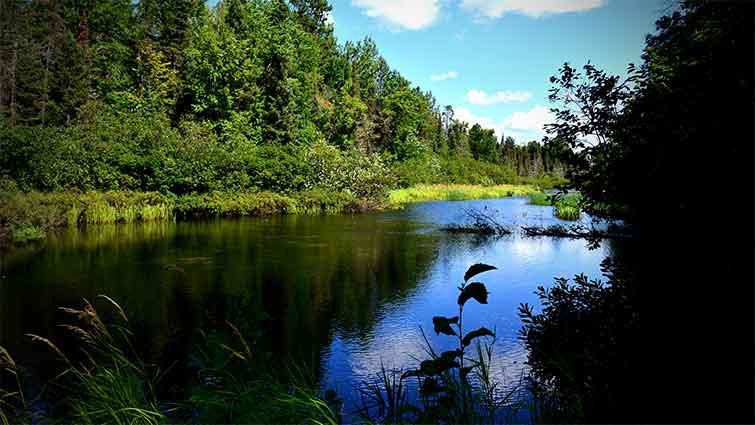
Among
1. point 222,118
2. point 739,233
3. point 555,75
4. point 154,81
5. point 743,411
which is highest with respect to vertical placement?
point 154,81

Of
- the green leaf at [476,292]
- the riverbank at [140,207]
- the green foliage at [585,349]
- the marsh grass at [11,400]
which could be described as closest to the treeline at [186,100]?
the riverbank at [140,207]

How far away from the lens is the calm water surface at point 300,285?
693 centimetres

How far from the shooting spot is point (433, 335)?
299 inches

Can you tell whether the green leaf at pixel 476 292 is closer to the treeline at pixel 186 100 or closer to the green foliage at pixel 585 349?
the green foliage at pixel 585 349

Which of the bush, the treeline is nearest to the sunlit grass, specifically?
the treeline

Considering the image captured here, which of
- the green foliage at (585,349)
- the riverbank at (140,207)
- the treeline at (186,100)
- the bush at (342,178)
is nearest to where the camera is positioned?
the green foliage at (585,349)

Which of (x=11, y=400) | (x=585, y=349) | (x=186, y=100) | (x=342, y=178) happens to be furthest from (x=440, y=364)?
(x=186, y=100)

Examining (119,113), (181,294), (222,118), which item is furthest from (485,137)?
(181,294)

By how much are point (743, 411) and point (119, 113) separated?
40.8 meters

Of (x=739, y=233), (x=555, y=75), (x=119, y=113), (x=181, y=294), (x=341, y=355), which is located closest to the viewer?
(x=739, y=233)

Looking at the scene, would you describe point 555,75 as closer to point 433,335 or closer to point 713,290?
point 713,290

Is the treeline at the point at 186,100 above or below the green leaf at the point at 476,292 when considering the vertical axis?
above

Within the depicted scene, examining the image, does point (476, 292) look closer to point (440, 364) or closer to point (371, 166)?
point (440, 364)

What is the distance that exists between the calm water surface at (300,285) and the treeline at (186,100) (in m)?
5.66
